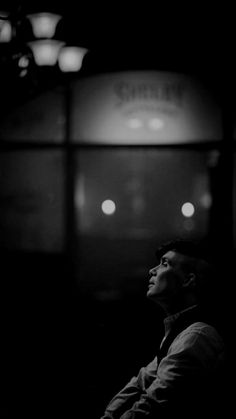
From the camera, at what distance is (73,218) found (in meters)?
9.66

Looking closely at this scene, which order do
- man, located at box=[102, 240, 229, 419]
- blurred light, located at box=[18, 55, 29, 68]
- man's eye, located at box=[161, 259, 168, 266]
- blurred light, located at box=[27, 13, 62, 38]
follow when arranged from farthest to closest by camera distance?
blurred light, located at box=[27, 13, 62, 38] < blurred light, located at box=[18, 55, 29, 68] < man's eye, located at box=[161, 259, 168, 266] < man, located at box=[102, 240, 229, 419]

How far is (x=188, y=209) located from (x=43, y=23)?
3.65m

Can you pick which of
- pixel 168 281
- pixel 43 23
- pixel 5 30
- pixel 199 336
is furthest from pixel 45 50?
pixel 199 336

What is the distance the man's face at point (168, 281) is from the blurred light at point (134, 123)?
5241 millimetres

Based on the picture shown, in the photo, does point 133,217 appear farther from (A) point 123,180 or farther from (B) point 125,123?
(B) point 125,123

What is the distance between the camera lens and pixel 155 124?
9.64m

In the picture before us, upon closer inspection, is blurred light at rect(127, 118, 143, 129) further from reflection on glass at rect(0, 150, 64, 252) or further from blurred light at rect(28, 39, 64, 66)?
blurred light at rect(28, 39, 64, 66)

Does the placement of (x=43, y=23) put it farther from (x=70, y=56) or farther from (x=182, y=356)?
(x=182, y=356)

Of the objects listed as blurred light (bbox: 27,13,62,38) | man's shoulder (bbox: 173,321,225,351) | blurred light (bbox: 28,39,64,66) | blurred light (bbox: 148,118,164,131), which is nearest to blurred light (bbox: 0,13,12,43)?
blurred light (bbox: 27,13,62,38)

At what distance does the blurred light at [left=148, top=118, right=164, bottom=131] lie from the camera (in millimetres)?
9641

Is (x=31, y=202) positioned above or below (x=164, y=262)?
above

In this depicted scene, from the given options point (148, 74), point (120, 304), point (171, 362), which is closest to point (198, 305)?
point (171, 362)

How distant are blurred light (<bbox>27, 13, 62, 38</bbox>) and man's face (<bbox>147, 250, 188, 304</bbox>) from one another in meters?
3.31

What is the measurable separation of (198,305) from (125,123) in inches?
214
